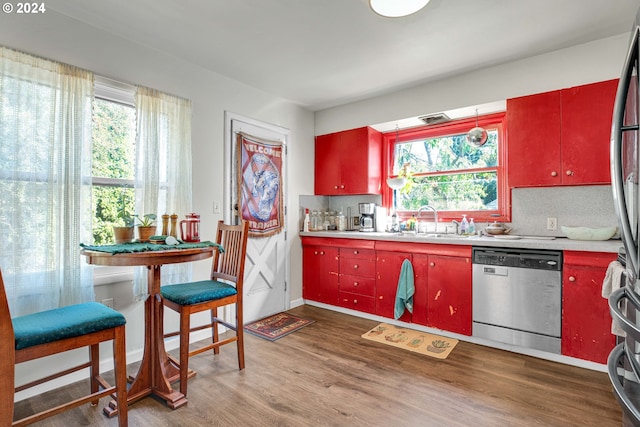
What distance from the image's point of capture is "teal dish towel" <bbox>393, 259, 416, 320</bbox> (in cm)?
313

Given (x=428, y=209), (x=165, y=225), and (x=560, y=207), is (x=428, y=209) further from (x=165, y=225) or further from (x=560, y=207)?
(x=165, y=225)

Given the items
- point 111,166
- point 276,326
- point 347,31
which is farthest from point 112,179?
point 347,31

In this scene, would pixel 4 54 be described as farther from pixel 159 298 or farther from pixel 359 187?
pixel 359 187

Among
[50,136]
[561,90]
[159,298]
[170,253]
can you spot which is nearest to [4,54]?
[50,136]

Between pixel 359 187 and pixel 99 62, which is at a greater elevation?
pixel 99 62

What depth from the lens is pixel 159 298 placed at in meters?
2.06

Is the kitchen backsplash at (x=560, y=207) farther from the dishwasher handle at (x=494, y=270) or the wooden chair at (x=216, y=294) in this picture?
the wooden chair at (x=216, y=294)

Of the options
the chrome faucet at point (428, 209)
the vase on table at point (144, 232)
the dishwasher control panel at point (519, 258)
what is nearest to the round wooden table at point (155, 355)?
the vase on table at point (144, 232)

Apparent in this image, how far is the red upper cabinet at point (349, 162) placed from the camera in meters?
3.88

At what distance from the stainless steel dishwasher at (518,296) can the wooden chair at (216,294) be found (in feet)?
6.63

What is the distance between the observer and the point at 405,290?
3.16 metres

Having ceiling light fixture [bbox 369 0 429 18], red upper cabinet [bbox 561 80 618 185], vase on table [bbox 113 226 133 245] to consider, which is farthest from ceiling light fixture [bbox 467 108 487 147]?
vase on table [bbox 113 226 133 245]

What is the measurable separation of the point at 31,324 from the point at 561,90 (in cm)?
392

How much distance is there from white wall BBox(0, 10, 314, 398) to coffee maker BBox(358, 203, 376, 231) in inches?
31.1
